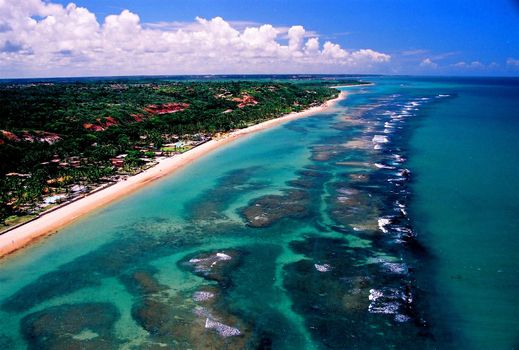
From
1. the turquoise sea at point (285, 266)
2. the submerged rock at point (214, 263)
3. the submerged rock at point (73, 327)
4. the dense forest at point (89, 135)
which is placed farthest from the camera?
the dense forest at point (89, 135)

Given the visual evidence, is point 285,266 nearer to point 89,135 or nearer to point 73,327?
point 73,327

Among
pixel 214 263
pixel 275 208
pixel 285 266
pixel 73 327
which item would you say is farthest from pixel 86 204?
pixel 285 266

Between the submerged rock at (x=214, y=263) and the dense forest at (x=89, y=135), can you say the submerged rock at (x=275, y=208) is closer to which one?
the submerged rock at (x=214, y=263)

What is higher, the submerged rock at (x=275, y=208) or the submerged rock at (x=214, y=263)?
the submerged rock at (x=275, y=208)

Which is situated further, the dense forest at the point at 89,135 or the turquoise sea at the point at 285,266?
the dense forest at the point at 89,135

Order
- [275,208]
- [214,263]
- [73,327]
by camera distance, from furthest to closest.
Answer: [275,208], [214,263], [73,327]

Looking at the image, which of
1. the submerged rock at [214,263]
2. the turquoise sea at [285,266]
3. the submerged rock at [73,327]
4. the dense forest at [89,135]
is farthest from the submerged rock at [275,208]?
the dense forest at [89,135]

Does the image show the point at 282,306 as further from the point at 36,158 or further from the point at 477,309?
the point at 36,158

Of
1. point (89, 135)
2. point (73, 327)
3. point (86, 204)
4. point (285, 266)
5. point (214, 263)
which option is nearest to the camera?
point (73, 327)

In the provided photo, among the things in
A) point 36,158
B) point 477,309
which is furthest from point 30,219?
point 477,309
